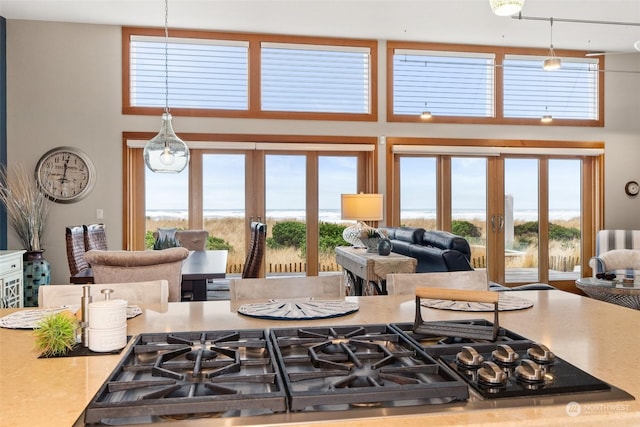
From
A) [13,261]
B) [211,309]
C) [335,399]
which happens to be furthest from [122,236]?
[335,399]

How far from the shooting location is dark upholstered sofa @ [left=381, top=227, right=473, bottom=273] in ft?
12.1

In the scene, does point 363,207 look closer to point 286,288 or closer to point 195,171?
point 195,171

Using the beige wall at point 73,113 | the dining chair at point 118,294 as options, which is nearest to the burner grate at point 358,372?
the dining chair at point 118,294

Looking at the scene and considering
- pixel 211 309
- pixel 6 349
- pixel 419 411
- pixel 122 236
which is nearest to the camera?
pixel 419 411

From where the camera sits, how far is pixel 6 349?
107 cm

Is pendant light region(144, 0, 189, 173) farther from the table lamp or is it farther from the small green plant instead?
A: the small green plant

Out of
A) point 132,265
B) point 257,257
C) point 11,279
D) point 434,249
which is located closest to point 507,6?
point 434,249

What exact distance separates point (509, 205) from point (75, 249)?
5603 millimetres

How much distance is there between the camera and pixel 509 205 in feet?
22.2

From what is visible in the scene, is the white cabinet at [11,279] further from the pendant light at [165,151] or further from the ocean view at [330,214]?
the pendant light at [165,151]

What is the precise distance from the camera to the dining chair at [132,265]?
107 inches

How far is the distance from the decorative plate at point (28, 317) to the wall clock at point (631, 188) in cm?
743

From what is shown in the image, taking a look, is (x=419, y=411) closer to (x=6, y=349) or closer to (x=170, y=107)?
(x=6, y=349)

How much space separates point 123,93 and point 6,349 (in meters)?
5.43
